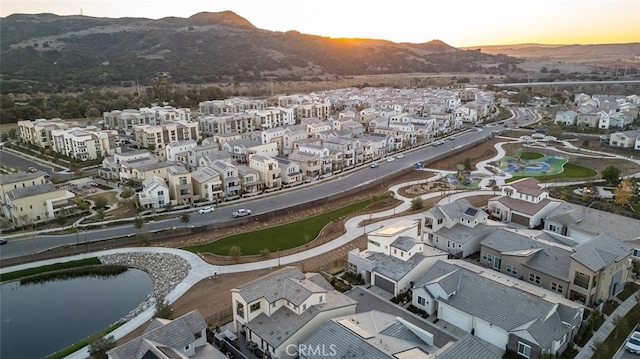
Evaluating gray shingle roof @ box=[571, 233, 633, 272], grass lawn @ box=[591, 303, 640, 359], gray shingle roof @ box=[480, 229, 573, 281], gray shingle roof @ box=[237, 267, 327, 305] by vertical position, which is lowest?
grass lawn @ box=[591, 303, 640, 359]

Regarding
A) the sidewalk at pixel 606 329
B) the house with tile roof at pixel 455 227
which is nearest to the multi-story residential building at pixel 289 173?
the house with tile roof at pixel 455 227

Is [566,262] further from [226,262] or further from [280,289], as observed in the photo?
[226,262]

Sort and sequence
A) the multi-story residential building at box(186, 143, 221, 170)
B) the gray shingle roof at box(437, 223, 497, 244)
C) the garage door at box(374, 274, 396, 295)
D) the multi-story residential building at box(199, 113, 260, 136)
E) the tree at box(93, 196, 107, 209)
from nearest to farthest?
the garage door at box(374, 274, 396, 295), the gray shingle roof at box(437, 223, 497, 244), the tree at box(93, 196, 107, 209), the multi-story residential building at box(186, 143, 221, 170), the multi-story residential building at box(199, 113, 260, 136)

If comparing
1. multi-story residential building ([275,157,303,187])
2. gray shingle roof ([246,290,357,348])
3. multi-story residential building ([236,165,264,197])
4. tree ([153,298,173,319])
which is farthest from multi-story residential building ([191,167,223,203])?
gray shingle roof ([246,290,357,348])

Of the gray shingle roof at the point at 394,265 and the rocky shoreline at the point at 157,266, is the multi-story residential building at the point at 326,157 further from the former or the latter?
the gray shingle roof at the point at 394,265

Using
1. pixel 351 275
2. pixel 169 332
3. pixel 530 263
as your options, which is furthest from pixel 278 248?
pixel 530 263

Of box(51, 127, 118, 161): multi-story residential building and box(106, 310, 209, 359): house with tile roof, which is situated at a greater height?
box(51, 127, 118, 161): multi-story residential building

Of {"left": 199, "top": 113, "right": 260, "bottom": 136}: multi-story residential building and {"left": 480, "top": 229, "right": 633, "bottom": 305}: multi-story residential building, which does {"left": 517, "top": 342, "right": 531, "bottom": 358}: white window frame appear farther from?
{"left": 199, "top": 113, "right": 260, "bottom": 136}: multi-story residential building
